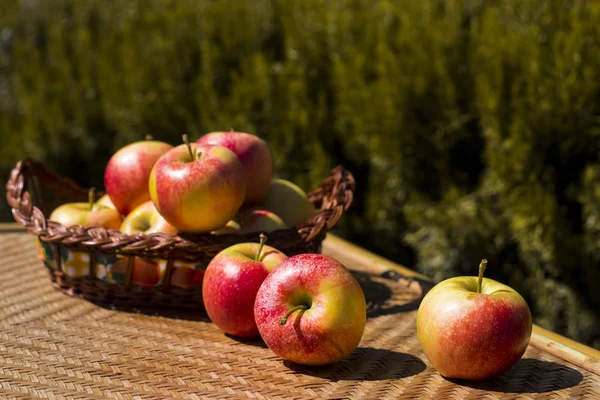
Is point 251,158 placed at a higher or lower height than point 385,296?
higher

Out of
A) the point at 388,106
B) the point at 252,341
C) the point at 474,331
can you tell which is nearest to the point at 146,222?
the point at 252,341

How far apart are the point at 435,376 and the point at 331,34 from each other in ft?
5.57

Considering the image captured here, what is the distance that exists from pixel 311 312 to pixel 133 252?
0.42m

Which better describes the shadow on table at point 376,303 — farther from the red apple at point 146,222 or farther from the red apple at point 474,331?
the red apple at point 474,331

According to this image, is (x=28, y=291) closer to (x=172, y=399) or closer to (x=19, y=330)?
(x=19, y=330)

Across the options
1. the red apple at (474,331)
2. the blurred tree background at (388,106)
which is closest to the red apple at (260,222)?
the red apple at (474,331)

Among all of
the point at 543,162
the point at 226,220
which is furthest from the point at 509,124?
the point at 226,220

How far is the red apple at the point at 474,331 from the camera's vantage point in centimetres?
110

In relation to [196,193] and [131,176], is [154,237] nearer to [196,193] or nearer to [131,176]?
[196,193]

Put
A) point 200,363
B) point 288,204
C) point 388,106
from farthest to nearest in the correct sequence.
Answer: point 388,106, point 288,204, point 200,363

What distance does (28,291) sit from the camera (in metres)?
1.58

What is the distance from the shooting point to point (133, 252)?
140 centimetres

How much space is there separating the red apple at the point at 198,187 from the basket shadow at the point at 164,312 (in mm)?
178

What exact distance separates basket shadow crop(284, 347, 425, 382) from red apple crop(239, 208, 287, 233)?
12.4 inches
